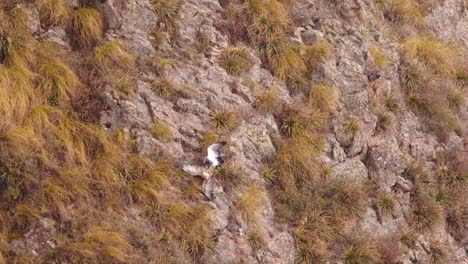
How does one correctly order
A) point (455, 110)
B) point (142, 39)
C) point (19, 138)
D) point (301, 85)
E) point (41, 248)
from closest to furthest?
point (41, 248), point (19, 138), point (142, 39), point (301, 85), point (455, 110)

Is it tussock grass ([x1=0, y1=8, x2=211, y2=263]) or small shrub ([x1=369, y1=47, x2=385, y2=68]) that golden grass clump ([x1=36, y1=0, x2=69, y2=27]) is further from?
small shrub ([x1=369, y1=47, x2=385, y2=68])

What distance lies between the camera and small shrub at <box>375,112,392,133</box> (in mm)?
10298

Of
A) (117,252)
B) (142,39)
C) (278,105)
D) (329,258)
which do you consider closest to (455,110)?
(278,105)

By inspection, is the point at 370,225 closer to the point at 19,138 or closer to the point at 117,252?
the point at 117,252

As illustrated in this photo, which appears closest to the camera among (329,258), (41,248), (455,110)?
(41,248)

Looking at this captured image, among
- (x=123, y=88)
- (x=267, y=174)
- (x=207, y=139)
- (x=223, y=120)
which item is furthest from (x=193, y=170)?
(x=123, y=88)

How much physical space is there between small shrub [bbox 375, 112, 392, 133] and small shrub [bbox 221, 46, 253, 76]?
2.61 metres

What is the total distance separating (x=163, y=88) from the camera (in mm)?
8938

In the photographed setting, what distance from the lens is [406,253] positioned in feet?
29.5

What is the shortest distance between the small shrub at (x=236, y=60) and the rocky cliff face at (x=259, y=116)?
0.09 meters

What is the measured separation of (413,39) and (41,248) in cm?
908

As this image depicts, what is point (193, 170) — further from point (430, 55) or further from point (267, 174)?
point (430, 55)

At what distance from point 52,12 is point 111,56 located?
1195mm

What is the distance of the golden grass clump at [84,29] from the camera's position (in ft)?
30.2
